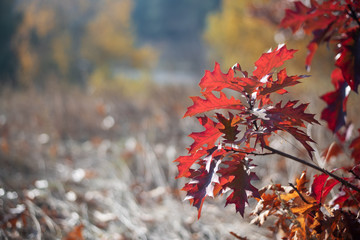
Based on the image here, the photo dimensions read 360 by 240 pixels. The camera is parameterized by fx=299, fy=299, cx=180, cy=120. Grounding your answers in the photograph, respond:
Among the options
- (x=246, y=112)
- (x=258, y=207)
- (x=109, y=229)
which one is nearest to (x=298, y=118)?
(x=246, y=112)

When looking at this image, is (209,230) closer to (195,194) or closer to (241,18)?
(195,194)

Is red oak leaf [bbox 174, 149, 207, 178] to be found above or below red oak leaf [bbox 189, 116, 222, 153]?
below

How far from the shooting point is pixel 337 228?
2.10 feet

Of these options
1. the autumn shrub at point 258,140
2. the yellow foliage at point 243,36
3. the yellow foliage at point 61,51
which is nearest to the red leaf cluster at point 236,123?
the autumn shrub at point 258,140

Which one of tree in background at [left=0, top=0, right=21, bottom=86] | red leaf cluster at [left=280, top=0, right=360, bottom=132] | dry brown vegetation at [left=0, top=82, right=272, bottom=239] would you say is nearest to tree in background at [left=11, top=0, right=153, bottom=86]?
tree in background at [left=0, top=0, right=21, bottom=86]

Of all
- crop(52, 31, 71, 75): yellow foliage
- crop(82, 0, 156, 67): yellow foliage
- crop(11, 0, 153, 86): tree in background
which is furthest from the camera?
crop(82, 0, 156, 67): yellow foliage

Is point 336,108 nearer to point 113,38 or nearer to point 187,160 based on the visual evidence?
point 187,160

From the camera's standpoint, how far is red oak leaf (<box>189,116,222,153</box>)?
0.58 meters

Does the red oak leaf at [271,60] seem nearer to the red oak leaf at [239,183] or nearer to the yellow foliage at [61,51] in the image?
the red oak leaf at [239,183]

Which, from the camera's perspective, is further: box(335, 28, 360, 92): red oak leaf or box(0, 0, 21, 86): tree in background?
box(0, 0, 21, 86): tree in background

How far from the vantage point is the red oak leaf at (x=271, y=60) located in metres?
0.54

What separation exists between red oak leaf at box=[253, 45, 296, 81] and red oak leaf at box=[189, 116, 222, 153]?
5.0 inches

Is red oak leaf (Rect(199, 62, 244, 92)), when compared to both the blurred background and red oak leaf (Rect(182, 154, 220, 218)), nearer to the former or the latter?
red oak leaf (Rect(182, 154, 220, 218))

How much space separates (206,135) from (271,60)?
0.19 m
